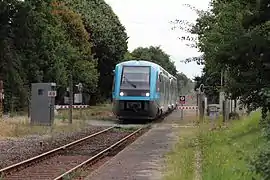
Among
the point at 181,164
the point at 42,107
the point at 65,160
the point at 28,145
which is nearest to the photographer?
the point at 181,164

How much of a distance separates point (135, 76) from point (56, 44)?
16.9 m

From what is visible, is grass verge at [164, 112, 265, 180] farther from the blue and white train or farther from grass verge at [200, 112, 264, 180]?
the blue and white train

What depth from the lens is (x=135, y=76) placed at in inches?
1401

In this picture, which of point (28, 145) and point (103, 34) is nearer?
point (28, 145)

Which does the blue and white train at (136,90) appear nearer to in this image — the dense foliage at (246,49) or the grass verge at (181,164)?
the grass verge at (181,164)

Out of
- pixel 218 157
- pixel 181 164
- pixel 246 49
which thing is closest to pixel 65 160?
pixel 181 164

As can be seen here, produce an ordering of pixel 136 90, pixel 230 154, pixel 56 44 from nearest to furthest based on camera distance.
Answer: pixel 230 154, pixel 136 90, pixel 56 44

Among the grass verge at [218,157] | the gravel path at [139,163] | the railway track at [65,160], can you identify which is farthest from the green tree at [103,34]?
the grass verge at [218,157]

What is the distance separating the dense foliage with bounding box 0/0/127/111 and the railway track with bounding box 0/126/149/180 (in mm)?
17812

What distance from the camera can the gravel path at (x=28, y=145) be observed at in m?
18.0

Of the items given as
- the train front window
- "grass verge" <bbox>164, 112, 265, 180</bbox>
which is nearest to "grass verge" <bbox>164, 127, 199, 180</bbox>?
"grass verge" <bbox>164, 112, 265, 180</bbox>

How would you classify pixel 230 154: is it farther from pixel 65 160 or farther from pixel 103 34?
pixel 103 34

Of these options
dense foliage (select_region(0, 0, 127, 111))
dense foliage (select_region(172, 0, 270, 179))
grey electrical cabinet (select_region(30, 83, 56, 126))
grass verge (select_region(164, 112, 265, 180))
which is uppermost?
dense foliage (select_region(0, 0, 127, 111))

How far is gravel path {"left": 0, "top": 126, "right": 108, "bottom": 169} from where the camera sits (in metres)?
18.0
